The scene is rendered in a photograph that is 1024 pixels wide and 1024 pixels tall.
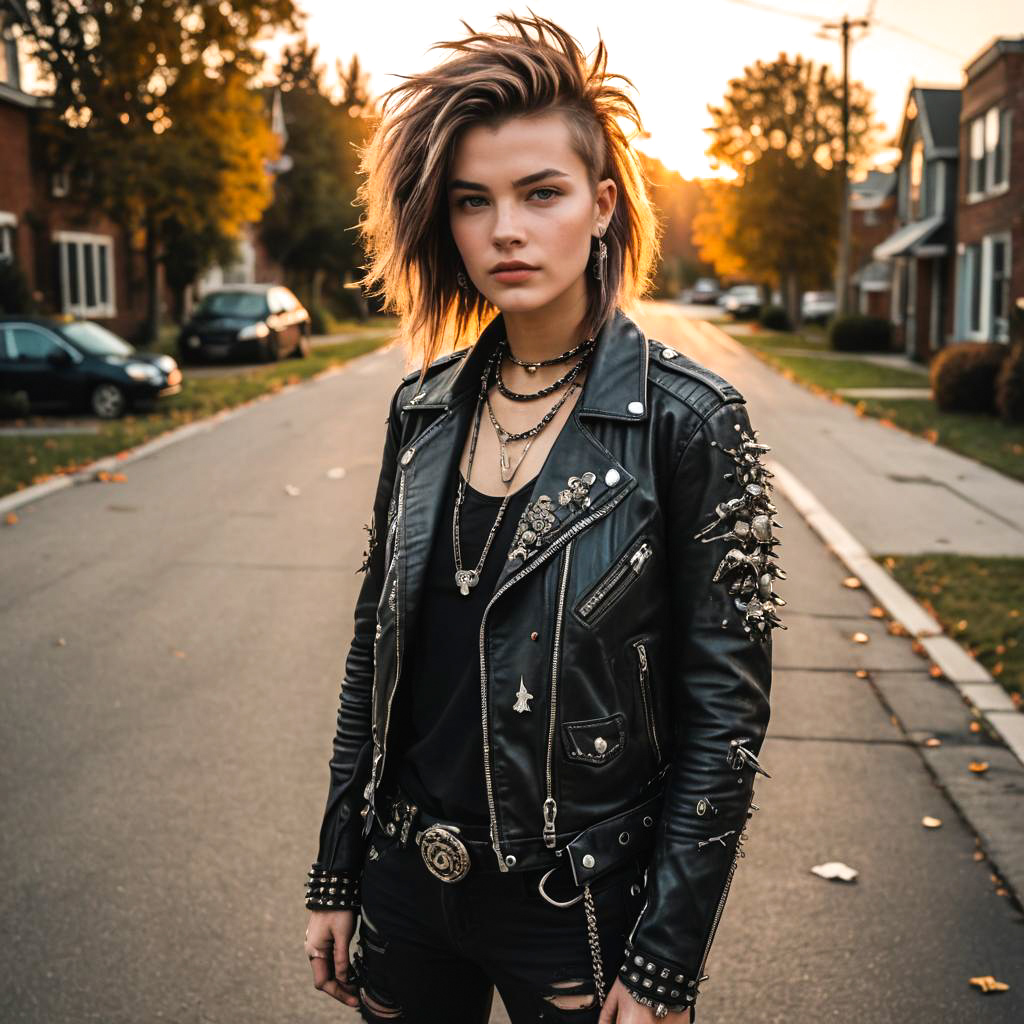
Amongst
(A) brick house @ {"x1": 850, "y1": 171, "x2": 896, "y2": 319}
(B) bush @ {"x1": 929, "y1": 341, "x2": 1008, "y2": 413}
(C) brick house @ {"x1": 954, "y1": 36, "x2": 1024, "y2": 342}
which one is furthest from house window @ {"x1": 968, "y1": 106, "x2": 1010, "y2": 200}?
(A) brick house @ {"x1": 850, "y1": 171, "x2": 896, "y2": 319}

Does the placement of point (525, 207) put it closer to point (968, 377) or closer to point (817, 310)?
point (968, 377)

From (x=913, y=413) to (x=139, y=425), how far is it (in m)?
11.5

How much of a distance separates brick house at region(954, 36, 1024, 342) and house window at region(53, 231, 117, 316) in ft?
69.7

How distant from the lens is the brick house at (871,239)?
59.0 m

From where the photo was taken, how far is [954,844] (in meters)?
4.77

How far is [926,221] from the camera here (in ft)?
115

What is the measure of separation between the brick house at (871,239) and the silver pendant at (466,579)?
5215 cm

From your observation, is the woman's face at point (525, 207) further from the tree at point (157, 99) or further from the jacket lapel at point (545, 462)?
the tree at point (157, 99)

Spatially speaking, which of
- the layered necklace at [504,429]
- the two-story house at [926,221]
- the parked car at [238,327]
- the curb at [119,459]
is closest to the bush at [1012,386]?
the curb at [119,459]

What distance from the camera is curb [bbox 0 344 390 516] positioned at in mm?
11852

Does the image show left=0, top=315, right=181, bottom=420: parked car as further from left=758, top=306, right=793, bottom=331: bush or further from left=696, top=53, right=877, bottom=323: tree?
left=758, top=306, right=793, bottom=331: bush

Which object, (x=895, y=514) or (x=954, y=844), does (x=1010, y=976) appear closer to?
(x=954, y=844)

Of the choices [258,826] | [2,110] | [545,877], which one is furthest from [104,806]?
[2,110]

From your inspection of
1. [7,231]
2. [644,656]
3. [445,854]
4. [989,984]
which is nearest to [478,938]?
[445,854]
